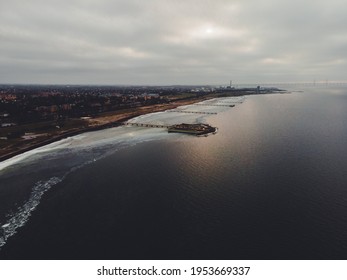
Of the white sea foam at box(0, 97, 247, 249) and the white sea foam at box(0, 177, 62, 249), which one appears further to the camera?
the white sea foam at box(0, 97, 247, 249)

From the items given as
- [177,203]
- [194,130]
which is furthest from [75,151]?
[194,130]

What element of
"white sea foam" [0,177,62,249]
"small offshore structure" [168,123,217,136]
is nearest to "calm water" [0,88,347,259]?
"white sea foam" [0,177,62,249]

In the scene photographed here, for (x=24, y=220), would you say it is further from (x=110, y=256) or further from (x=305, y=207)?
(x=305, y=207)

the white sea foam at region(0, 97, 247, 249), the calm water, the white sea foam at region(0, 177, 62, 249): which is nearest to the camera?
the calm water

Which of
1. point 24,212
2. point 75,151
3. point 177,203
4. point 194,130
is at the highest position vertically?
point 194,130

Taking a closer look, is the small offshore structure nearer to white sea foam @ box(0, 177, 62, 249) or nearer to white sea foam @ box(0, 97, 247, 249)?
white sea foam @ box(0, 97, 247, 249)

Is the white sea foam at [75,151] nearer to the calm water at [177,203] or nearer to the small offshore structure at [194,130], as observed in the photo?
the calm water at [177,203]

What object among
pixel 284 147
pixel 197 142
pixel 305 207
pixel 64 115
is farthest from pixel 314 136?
pixel 64 115

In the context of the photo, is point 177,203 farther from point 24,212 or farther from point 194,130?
point 194,130
